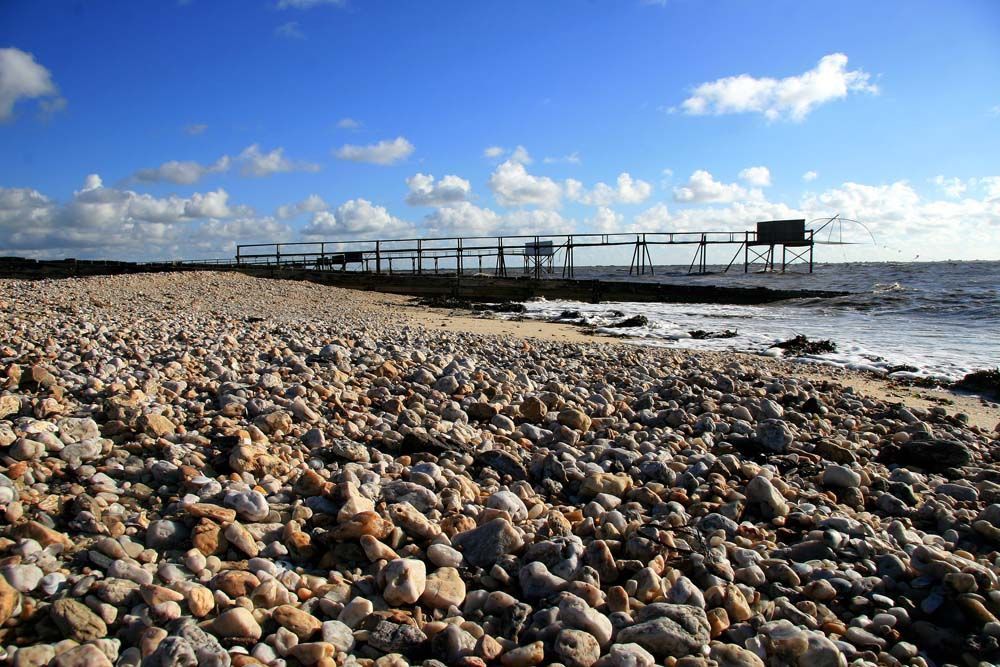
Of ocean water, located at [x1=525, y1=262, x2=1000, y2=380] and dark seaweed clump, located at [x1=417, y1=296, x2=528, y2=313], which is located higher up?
dark seaweed clump, located at [x1=417, y1=296, x2=528, y2=313]

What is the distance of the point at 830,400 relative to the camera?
5293mm

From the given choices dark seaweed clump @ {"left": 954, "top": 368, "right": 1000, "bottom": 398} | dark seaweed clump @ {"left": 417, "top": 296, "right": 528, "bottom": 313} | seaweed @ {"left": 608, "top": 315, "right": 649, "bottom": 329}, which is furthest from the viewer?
dark seaweed clump @ {"left": 417, "top": 296, "right": 528, "bottom": 313}

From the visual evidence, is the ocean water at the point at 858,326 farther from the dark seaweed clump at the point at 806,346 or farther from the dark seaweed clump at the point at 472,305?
the dark seaweed clump at the point at 472,305

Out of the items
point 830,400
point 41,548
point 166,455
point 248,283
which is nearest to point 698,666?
point 41,548

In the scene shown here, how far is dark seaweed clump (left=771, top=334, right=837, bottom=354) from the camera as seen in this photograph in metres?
9.55

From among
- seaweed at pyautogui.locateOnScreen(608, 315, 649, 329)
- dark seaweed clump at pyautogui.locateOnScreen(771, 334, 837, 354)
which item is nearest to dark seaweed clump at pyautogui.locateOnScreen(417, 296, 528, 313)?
seaweed at pyautogui.locateOnScreen(608, 315, 649, 329)

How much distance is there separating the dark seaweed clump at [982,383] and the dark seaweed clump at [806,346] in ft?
7.98

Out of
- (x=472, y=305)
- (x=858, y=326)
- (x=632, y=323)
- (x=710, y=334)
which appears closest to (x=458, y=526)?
(x=710, y=334)

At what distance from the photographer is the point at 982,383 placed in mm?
6891

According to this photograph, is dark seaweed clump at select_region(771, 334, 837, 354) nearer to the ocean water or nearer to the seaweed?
the ocean water

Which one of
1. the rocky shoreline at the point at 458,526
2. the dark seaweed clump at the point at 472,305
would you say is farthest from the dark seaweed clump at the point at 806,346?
the dark seaweed clump at the point at 472,305

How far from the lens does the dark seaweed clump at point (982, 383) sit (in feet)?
22.2

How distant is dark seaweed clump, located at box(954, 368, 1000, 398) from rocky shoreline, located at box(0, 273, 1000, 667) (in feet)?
9.87

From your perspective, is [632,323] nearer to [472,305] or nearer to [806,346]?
[806,346]
